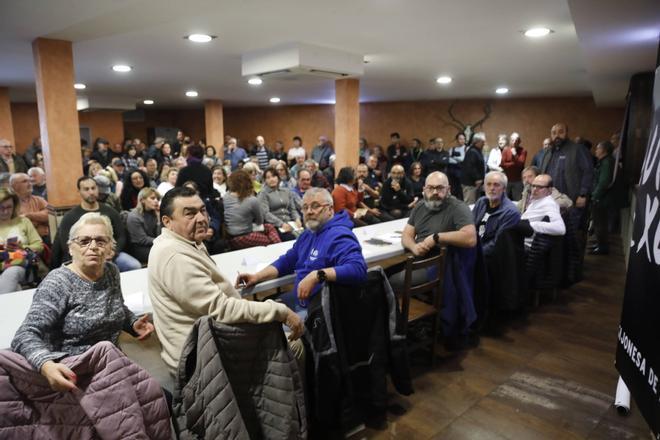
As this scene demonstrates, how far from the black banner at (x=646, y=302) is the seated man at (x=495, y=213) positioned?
1.99m

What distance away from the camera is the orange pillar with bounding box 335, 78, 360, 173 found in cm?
601

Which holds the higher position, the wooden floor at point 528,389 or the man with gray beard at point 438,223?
the man with gray beard at point 438,223

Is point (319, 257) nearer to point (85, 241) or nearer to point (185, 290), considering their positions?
point (185, 290)

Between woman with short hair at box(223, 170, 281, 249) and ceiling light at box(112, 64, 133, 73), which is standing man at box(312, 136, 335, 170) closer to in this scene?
ceiling light at box(112, 64, 133, 73)

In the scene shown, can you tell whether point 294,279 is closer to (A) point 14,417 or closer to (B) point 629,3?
(A) point 14,417

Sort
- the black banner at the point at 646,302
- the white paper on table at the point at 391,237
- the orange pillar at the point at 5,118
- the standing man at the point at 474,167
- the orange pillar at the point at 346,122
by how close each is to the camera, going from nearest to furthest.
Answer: the black banner at the point at 646,302 → the white paper on table at the point at 391,237 → the orange pillar at the point at 346,122 → the standing man at the point at 474,167 → the orange pillar at the point at 5,118

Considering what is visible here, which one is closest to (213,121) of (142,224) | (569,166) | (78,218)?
(142,224)

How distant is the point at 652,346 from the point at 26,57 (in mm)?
6082

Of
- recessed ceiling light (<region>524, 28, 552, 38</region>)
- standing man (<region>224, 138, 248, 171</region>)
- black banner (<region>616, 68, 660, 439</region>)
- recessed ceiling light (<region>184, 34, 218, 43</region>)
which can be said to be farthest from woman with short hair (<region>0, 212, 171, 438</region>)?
standing man (<region>224, 138, 248, 171</region>)

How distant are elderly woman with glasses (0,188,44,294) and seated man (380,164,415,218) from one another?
3.66 m

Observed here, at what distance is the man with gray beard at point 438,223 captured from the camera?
2678 mm

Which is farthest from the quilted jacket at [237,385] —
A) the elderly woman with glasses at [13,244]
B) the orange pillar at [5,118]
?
the orange pillar at [5,118]

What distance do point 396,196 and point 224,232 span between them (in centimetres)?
236

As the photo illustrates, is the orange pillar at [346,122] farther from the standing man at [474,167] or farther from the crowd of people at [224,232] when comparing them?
the standing man at [474,167]
